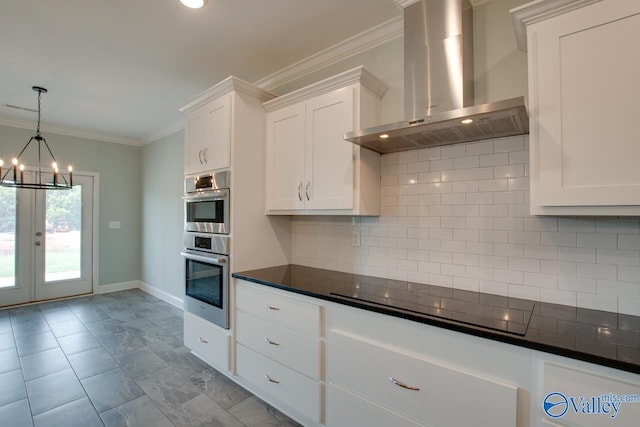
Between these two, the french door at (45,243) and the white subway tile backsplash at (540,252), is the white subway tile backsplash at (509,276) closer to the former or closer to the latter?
the white subway tile backsplash at (540,252)

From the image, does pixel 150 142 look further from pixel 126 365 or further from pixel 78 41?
pixel 126 365

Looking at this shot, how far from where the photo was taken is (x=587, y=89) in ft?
4.12

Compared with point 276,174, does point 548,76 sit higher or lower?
higher

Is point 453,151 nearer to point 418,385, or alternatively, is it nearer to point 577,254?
point 577,254

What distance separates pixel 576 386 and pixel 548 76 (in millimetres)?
1256

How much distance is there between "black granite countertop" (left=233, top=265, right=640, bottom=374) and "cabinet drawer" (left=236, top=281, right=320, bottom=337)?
0.09m

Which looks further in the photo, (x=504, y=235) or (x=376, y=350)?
(x=504, y=235)

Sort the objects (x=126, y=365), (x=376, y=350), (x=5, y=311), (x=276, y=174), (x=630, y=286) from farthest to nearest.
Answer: (x=5, y=311), (x=126, y=365), (x=276, y=174), (x=376, y=350), (x=630, y=286)

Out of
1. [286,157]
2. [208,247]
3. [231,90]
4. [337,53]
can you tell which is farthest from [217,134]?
[337,53]

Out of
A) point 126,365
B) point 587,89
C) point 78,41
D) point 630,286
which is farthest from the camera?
point 126,365

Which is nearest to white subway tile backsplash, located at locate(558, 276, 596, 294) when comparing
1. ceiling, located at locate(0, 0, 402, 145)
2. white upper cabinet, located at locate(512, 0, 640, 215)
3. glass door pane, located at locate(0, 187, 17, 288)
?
white upper cabinet, located at locate(512, 0, 640, 215)

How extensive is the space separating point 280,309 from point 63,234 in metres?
4.76

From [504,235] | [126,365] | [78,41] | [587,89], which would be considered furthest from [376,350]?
[78,41]

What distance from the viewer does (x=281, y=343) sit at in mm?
2029
